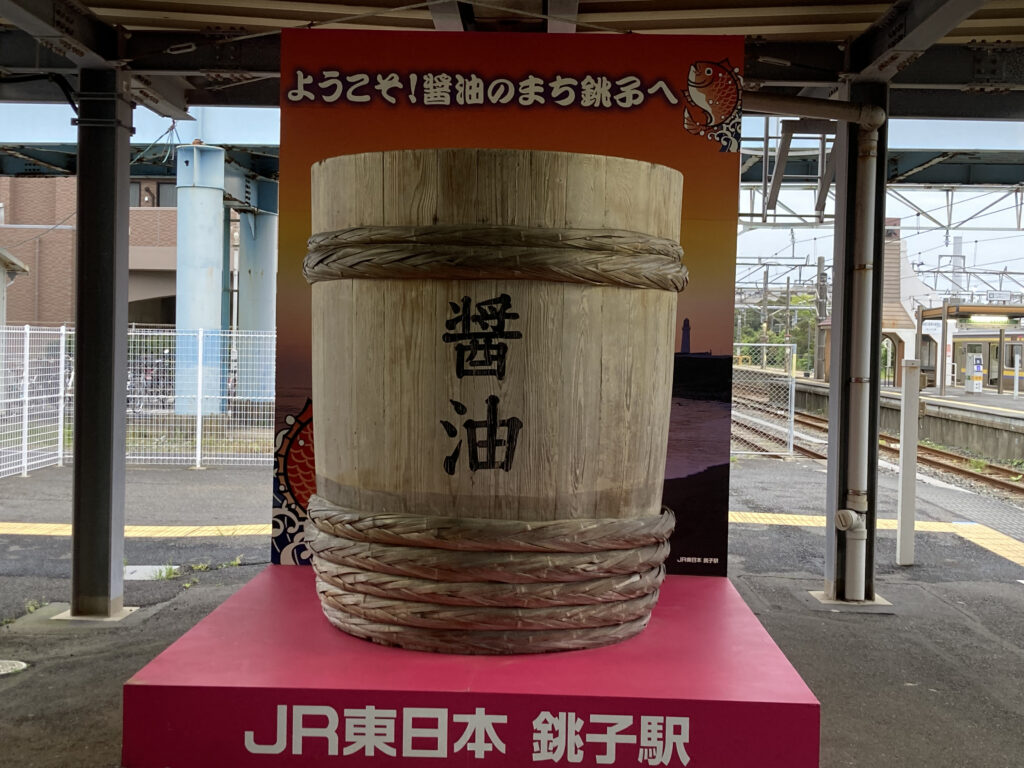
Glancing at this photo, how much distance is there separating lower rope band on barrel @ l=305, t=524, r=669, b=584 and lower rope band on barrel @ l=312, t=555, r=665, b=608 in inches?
0.7

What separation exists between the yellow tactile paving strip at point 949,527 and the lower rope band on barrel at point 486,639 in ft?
26.8

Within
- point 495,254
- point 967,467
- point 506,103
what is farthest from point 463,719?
point 967,467

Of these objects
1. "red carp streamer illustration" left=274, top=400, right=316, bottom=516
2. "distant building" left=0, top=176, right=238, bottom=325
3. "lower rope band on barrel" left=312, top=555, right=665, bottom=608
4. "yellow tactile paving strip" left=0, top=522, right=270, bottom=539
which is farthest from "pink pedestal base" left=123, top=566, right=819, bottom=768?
"distant building" left=0, top=176, right=238, bottom=325

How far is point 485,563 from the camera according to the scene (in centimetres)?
246

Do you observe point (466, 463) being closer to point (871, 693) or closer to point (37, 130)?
point (871, 693)

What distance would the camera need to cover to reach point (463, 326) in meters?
2.44

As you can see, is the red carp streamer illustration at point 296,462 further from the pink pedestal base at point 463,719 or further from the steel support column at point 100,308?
the steel support column at point 100,308

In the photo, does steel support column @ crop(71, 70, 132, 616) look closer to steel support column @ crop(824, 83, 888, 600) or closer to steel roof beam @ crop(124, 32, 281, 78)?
steel roof beam @ crop(124, 32, 281, 78)

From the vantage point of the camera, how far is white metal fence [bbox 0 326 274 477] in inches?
550

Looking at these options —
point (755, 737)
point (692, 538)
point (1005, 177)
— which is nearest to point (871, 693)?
point (692, 538)

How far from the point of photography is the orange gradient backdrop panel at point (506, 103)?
439cm

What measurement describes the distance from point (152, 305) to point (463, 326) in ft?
98.5

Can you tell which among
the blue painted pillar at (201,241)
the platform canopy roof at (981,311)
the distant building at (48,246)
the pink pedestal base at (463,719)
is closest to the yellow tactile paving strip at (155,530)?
the blue painted pillar at (201,241)

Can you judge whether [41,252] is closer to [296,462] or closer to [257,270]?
[257,270]
